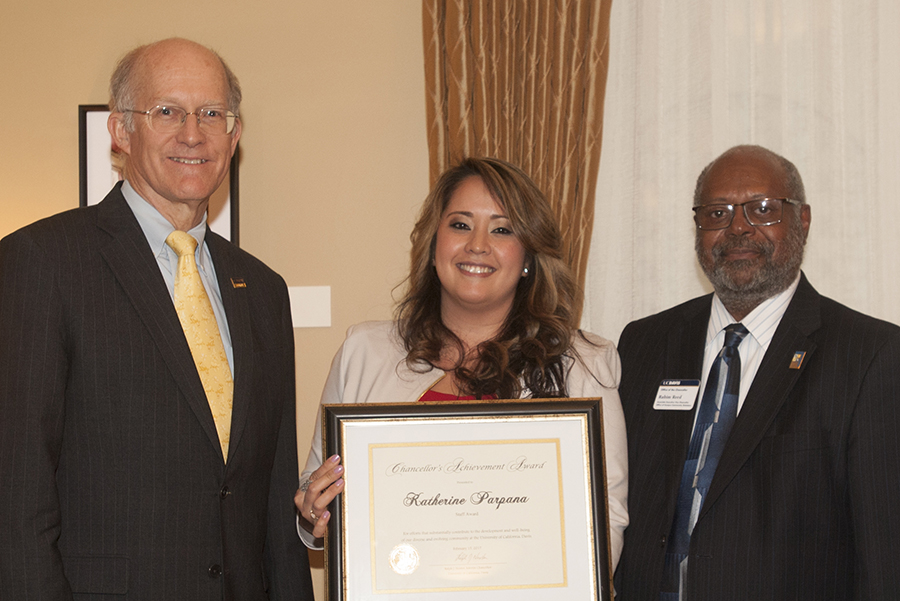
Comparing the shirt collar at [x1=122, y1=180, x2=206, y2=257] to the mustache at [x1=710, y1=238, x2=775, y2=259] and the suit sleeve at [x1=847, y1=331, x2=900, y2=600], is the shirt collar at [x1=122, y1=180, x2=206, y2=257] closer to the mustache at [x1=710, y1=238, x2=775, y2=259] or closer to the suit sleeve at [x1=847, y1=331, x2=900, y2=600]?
the mustache at [x1=710, y1=238, x2=775, y2=259]

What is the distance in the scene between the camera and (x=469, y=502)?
203 cm

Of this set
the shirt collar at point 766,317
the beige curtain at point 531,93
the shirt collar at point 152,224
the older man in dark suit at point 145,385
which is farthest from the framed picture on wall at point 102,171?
the shirt collar at point 766,317

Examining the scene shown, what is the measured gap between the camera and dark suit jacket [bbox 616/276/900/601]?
90.0 inches

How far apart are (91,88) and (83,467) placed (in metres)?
2.67

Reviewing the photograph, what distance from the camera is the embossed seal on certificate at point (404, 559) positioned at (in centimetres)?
199

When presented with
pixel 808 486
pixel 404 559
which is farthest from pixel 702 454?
pixel 404 559

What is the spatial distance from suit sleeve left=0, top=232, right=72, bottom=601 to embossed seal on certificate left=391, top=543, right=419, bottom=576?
0.80 metres

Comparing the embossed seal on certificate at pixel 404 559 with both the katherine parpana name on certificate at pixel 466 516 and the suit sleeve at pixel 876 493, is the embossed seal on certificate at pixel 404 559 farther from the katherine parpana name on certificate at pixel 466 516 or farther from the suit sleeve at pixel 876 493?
the suit sleeve at pixel 876 493

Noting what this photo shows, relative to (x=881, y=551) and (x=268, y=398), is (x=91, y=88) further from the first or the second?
(x=881, y=551)

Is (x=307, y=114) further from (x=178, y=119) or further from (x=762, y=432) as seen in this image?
(x=762, y=432)

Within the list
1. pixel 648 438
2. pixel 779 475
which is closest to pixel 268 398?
pixel 648 438

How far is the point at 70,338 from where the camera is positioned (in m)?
2.03

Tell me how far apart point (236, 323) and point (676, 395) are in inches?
56.7

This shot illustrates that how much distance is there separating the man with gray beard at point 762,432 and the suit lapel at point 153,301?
140 cm
